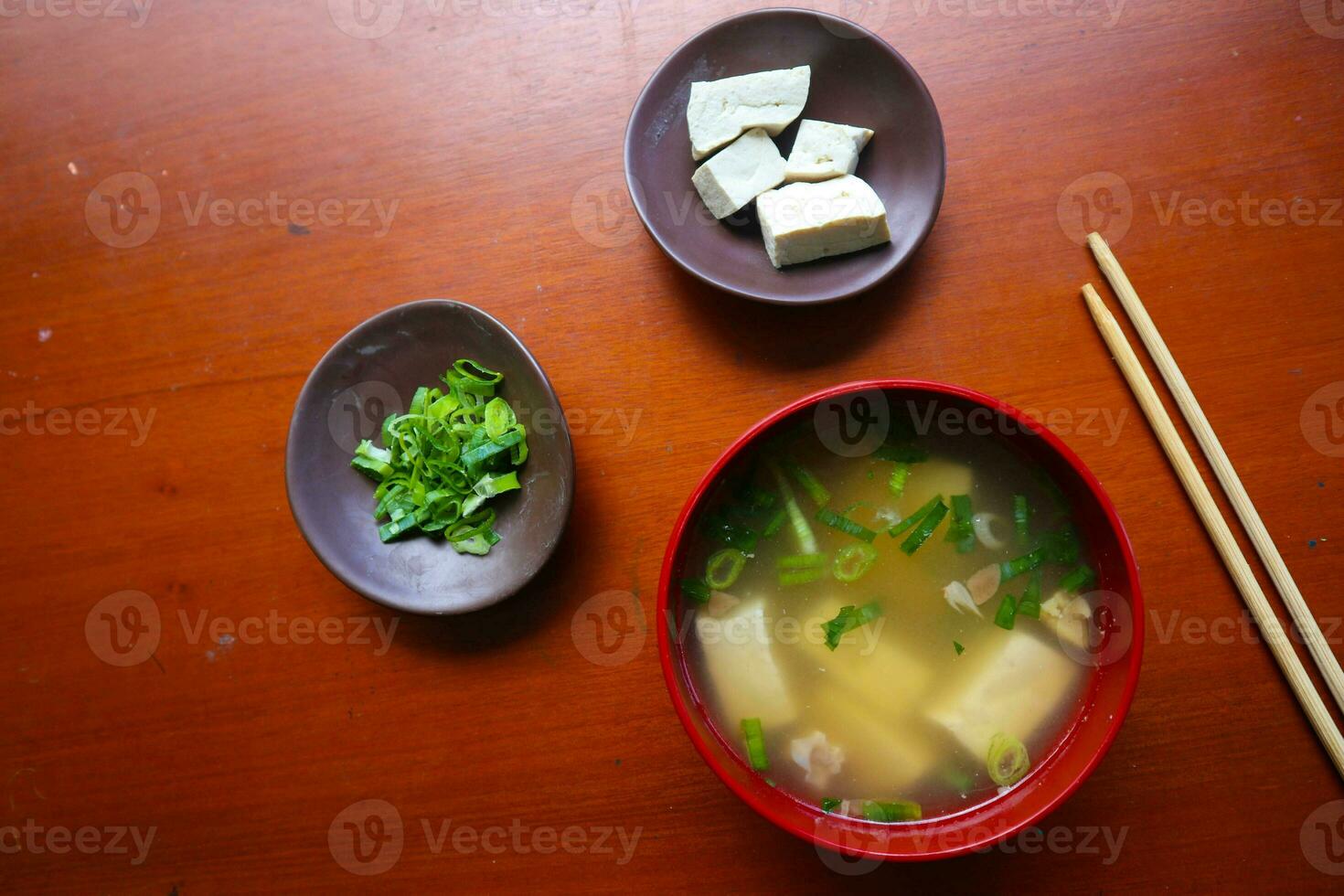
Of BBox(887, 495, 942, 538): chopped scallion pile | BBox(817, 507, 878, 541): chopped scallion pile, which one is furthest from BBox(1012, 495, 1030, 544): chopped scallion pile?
BBox(817, 507, 878, 541): chopped scallion pile

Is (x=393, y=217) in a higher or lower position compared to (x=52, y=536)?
higher

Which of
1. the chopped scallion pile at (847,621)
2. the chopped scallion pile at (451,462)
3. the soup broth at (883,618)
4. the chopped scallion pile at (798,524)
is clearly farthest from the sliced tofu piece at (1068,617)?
the chopped scallion pile at (451,462)

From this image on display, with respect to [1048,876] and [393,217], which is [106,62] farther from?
[1048,876]

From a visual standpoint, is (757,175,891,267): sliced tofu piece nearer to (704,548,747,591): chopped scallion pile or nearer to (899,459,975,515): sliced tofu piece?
(899,459,975,515): sliced tofu piece

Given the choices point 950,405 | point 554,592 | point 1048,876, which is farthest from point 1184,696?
point 554,592

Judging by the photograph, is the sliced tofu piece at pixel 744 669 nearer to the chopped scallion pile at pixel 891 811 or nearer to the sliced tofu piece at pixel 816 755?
the sliced tofu piece at pixel 816 755
